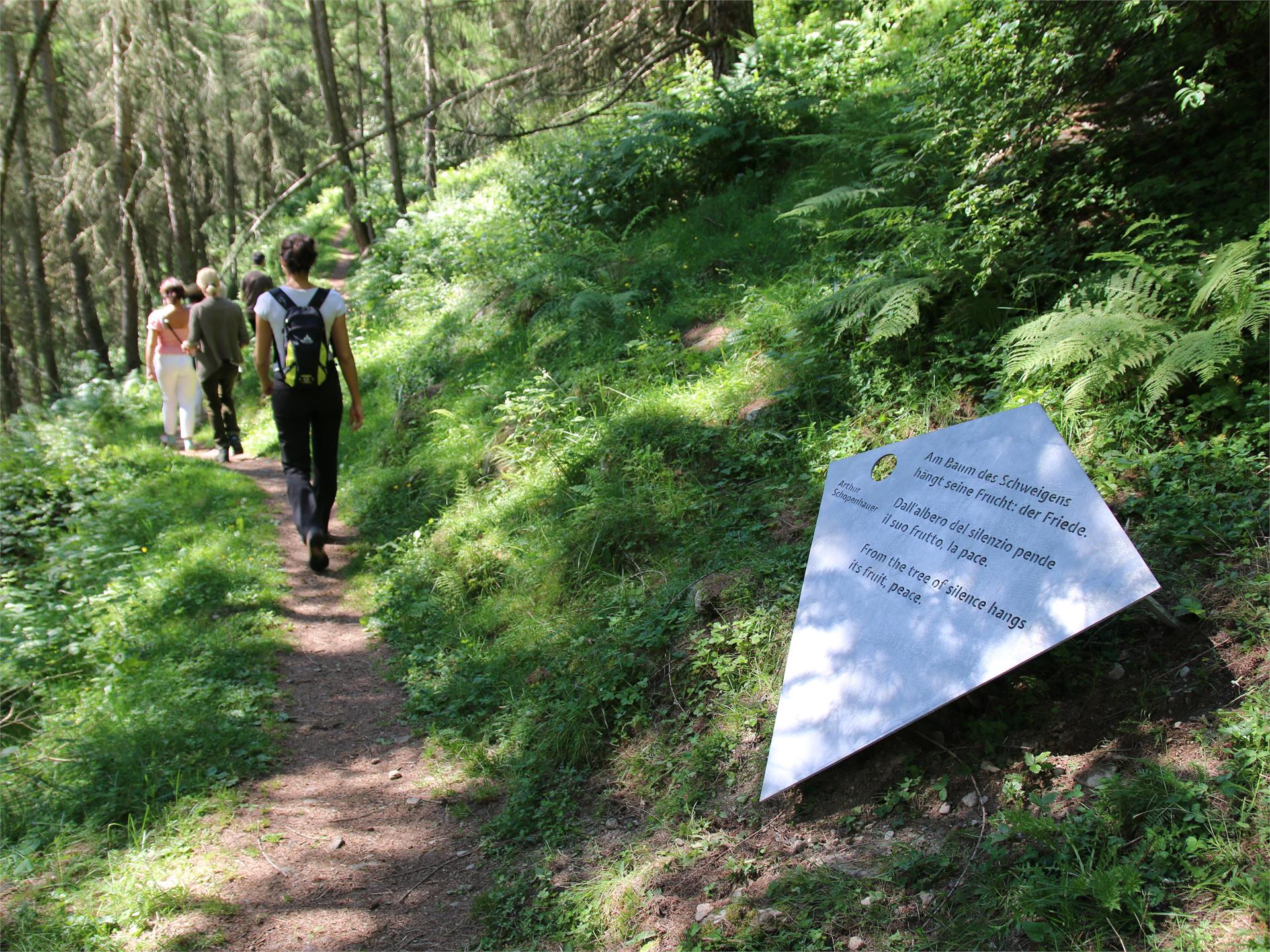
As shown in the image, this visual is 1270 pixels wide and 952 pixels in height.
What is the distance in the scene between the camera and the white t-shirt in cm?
603

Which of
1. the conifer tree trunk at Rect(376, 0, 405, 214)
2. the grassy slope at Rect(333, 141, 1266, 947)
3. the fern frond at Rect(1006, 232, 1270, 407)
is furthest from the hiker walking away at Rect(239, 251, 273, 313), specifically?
the fern frond at Rect(1006, 232, 1270, 407)

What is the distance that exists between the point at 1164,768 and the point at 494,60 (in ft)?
62.1

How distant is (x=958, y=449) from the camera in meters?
3.54

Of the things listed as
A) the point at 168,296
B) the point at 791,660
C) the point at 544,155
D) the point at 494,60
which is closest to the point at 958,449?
the point at 791,660

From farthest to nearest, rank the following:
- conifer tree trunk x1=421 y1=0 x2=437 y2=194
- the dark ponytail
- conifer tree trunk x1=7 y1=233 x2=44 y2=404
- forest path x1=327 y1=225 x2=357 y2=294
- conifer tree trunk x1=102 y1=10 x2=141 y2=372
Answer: forest path x1=327 y1=225 x2=357 y2=294 < conifer tree trunk x1=421 y1=0 x2=437 y2=194 < conifer tree trunk x1=7 y1=233 x2=44 y2=404 < conifer tree trunk x1=102 y1=10 x2=141 y2=372 < the dark ponytail

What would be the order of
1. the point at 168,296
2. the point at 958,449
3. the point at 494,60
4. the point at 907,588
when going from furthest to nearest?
the point at 494,60 < the point at 168,296 < the point at 958,449 < the point at 907,588

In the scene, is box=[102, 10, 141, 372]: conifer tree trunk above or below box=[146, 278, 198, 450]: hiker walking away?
above

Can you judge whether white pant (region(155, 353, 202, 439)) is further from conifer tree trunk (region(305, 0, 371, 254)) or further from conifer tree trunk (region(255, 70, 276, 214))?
conifer tree trunk (region(255, 70, 276, 214))

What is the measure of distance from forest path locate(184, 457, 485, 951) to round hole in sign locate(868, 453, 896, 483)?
2.46 metres

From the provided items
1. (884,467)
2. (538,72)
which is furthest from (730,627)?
(538,72)

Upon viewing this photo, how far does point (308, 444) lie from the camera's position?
648 centimetres

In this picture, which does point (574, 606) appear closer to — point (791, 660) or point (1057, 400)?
point (791, 660)

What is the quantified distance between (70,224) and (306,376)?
1503cm

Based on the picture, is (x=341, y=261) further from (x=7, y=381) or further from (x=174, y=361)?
(x=174, y=361)
